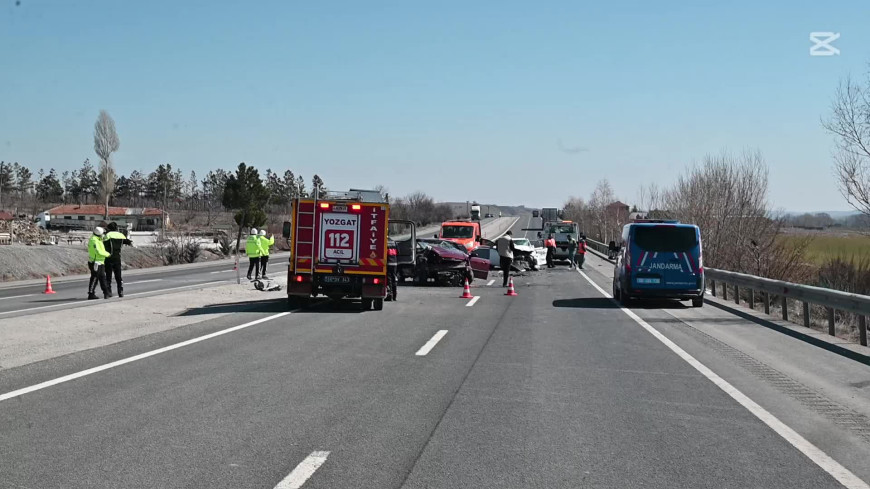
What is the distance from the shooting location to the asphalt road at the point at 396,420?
550 cm

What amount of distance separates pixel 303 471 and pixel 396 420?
165 cm

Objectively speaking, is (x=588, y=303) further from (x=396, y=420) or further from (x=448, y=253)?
(x=396, y=420)

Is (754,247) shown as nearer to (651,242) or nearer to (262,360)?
(651,242)

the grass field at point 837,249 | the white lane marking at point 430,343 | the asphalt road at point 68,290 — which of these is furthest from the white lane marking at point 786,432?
the grass field at point 837,249

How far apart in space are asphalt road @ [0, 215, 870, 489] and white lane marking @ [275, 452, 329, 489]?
20 mm

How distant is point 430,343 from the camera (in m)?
12.3

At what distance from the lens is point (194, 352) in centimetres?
1102

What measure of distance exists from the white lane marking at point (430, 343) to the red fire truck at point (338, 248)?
154 inches

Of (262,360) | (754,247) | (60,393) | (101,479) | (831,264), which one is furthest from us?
(754,247)

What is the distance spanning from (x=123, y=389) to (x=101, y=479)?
3.21 m

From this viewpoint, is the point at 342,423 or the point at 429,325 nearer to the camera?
the point at 342,423

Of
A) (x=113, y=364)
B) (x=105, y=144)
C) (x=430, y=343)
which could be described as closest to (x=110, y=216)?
(x=105, y=144)

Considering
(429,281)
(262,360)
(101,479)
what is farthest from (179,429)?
(429,281)

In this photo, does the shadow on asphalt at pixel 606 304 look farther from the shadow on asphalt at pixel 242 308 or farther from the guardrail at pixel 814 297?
the shadow on asphalt at pixel 242 308
